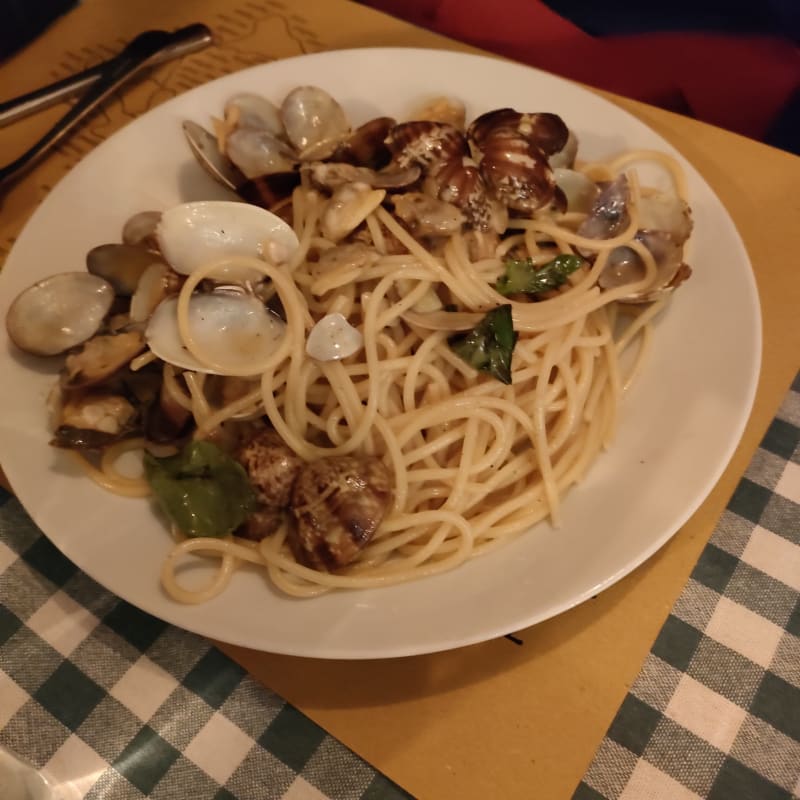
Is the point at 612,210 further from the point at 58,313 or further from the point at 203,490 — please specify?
the point at 58,313

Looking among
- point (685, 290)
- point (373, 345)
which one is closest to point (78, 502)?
point (373, 345)

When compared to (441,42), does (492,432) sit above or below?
below

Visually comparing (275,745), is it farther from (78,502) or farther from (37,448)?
(37,448)

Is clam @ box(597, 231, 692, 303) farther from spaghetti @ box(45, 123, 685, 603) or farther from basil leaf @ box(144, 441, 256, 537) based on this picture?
basil leaf @ box(144, 441, 256, 537)

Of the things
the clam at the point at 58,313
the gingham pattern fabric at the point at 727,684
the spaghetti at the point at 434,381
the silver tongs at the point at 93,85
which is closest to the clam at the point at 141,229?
the clam at the point at 58,313

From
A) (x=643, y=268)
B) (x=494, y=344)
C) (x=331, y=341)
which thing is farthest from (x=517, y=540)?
(x=643, y=268)

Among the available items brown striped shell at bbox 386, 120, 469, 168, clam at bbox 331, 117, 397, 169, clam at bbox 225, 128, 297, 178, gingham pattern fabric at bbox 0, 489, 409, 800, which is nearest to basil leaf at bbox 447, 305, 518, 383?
brown striped shell at bbox 386, 120, 469, 168

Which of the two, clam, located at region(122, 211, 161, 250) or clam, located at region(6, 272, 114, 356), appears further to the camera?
clam, located at region(122, 211, 161, 250)
